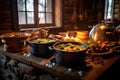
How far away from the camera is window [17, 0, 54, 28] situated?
2.53 meters

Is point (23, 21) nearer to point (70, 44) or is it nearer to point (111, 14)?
point (70, 44)

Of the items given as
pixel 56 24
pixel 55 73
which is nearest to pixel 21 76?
pixel 55 73

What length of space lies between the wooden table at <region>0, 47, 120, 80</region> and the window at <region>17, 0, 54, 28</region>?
41.3 inches

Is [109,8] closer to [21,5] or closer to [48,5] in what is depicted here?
[48,5]

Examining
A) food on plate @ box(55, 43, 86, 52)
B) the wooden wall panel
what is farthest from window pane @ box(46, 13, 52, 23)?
food on plate @ box(55, 43, 86, 52)

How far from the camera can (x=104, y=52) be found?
1.58m

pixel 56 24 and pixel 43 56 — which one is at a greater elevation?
pixel 56 24

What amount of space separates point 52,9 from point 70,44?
5.57ft

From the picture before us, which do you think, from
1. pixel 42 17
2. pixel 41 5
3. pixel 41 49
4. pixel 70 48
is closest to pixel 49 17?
pixel 42 17

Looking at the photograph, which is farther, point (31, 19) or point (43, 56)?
point (31, 19)

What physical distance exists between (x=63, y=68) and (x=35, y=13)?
1.69 metres

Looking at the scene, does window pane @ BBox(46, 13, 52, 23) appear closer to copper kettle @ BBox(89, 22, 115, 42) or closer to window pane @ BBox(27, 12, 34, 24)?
window pane @ BBox(27, 12, 34, 24)

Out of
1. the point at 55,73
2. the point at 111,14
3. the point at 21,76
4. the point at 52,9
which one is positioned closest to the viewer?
the point at 55,73

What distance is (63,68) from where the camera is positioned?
50.1 inches
